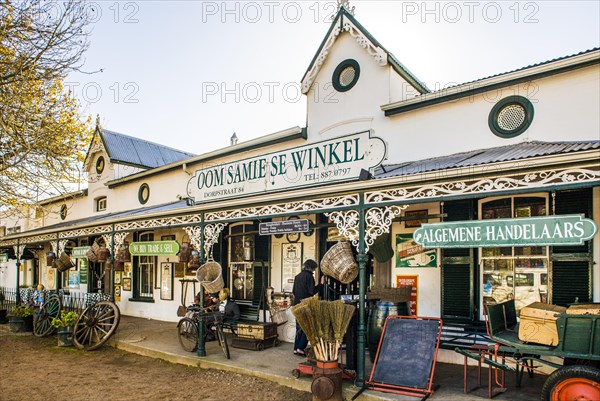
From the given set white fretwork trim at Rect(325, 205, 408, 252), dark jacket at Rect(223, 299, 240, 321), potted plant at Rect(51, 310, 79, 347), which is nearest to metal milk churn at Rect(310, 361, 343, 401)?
white fretwork trim at Rect(325, 205, 408, 252)

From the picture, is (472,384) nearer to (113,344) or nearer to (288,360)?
(288,360)

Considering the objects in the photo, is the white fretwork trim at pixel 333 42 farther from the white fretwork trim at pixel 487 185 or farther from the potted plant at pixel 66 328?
the potted plant at pixel 66 328

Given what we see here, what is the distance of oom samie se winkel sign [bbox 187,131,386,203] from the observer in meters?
6.84

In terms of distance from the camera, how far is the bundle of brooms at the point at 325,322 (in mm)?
5965

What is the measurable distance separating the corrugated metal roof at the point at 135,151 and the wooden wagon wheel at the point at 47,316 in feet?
21.8

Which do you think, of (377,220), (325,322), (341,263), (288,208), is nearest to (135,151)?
(288,208)

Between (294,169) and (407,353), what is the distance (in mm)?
3539

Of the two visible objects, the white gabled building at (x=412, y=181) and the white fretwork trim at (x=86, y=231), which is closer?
the white gabled building at (x=412, y=181)

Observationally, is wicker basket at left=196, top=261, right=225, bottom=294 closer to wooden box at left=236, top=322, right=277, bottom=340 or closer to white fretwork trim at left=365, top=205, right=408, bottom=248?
wooden box at left=236, top=322, right=277, bottom=340

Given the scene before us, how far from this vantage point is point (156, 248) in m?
9.89

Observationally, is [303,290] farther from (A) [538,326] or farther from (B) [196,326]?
(A) [538,326]

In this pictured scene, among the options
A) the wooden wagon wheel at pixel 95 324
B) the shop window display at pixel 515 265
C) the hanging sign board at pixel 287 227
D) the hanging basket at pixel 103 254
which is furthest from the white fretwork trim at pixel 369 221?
the hanging basket at pixel 103 254

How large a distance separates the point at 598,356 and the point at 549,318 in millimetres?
561

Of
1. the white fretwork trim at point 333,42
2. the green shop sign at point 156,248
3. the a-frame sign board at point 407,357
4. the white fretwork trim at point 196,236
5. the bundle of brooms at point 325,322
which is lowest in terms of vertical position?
the a-frame sign board at point 407,357
